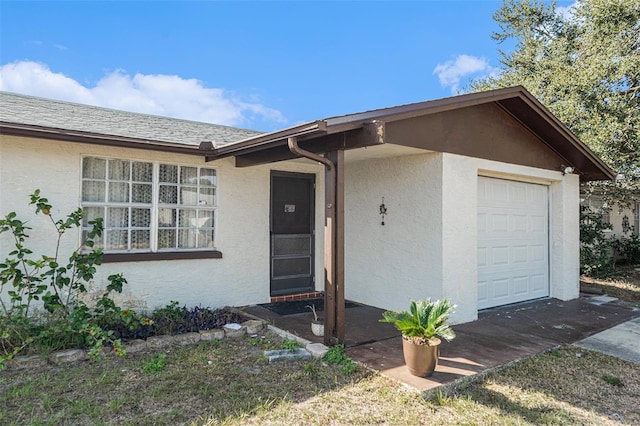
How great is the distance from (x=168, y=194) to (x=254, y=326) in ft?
8.47

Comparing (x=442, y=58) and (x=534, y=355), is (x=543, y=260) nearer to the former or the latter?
(x=534, y=355)

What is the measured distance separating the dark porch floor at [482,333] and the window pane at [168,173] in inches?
101

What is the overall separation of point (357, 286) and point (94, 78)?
1199 cm

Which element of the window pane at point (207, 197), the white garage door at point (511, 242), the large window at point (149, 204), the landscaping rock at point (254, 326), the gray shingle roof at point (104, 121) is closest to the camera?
the gray shingle roof at point (104, 121)

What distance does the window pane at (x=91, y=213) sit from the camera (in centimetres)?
587

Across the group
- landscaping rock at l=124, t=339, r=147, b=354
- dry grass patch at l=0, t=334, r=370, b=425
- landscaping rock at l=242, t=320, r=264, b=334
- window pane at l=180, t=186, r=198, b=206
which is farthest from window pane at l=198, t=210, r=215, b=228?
dry grass patch at l=0, t=334, r=370, b=425

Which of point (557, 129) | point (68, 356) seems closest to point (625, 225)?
point (557, 129)

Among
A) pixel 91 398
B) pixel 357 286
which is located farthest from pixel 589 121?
pixel 91 398

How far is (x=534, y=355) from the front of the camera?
4.86 meters

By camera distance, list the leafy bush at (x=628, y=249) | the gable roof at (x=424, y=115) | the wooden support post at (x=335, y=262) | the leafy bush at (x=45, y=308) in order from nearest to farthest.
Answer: the leafy bush at (x=45, y=308) < the gable roof at (x=424, y=115) < the wooden support post at (x=335, y=262) < the leafy bush at (x=628, y=249)

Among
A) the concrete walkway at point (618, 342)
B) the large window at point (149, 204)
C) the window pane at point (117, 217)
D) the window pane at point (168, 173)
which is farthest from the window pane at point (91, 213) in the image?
the concrete walkway at point (618, 342)

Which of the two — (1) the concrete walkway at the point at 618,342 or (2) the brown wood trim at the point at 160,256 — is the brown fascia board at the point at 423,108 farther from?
(1) the concrete walkway at the point at 618,342

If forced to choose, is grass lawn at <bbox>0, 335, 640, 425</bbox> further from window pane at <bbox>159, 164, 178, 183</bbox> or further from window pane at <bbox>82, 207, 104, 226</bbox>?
window pane at <bbox>159, 164, 178, 183</bbox>

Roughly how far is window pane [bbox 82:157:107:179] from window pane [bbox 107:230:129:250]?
0.86m
